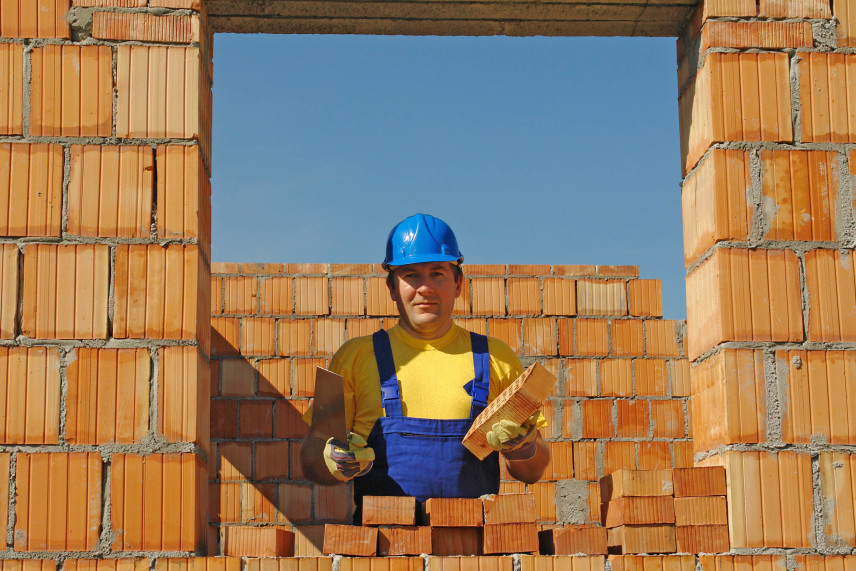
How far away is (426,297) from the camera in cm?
447

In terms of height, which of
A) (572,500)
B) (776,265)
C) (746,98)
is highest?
(746,98)

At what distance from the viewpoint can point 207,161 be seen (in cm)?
428

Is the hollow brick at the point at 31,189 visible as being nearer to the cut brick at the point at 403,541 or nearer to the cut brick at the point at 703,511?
the cut brick at the point at 403,541

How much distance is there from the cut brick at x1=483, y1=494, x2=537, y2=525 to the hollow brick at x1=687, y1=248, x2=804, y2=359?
911 mm

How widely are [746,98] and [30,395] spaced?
279 centimetres

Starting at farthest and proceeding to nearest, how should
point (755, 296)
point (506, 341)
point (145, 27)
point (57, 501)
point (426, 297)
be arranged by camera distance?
1. point (506, 341)
2. point (426, 297)
3. point (145, 27)
4. point (755, 296)
5. point (57, 501)

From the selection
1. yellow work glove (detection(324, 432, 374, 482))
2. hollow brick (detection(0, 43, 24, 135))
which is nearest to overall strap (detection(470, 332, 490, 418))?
yellow work glove (detection(324, 432, 374, 482))

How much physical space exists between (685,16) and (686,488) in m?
1.86

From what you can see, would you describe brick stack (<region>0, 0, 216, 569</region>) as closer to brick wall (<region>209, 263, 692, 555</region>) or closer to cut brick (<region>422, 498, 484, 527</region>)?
cut brick (<region>422, 498, 484, 527</region>)

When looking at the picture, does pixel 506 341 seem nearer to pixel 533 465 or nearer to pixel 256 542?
pixel 533 465

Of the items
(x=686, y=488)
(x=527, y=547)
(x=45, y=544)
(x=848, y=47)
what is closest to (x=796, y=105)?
(x=848, y=47)

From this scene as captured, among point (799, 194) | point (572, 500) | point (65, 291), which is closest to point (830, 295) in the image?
point (799, 194)

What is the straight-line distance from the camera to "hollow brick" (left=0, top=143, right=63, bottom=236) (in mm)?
3885

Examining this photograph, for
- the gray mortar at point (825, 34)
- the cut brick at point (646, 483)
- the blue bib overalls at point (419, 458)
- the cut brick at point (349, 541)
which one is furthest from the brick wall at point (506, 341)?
the gray mortar at point (825, 34)
